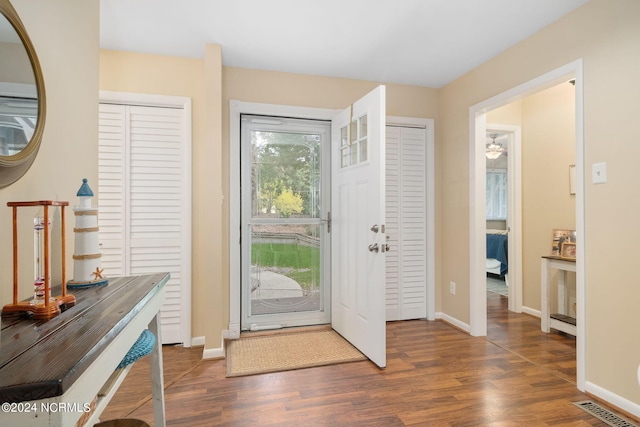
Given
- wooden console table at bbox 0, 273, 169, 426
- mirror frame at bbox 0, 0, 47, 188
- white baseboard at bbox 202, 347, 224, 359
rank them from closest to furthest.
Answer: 1. wooden console table at bbox 0, 273, 169, 426
2. mirror frame at bbox 0, 0, 47, 188
3. white baseboard at bbox 202, 347, 224, 359

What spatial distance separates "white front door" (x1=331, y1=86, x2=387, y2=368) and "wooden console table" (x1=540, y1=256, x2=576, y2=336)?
189 centimetres

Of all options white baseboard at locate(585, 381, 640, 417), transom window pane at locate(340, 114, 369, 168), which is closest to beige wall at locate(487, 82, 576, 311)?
white baseboard at locate(585, 381, 640, 417)

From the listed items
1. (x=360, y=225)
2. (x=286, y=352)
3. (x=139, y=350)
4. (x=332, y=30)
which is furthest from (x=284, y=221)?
(x=139, y=350)

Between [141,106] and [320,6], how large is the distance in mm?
1742

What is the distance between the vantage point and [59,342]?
0.78m

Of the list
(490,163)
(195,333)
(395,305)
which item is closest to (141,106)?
(195,333)

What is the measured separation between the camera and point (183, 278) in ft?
9.49

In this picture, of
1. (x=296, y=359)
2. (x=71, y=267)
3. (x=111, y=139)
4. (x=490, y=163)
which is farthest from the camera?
(x=490, y=163)

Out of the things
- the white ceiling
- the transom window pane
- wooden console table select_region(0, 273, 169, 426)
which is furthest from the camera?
the transom window pane

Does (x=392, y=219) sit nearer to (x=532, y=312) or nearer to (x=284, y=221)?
(x=284, y=221)

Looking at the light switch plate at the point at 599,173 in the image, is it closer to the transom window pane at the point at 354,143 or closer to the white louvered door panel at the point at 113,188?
the transom window pane at the point at 354,143

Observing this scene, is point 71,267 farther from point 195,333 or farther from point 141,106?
point 141,106

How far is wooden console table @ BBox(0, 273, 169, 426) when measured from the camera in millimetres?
604

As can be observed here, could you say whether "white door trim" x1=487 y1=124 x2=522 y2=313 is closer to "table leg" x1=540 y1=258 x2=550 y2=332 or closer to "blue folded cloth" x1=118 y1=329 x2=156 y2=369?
"table leg" x1=540 y1=258 x2=550 y2=332
